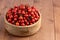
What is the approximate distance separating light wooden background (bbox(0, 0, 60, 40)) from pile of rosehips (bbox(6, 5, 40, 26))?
135 millimetres

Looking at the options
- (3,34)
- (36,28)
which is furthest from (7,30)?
(36,28)

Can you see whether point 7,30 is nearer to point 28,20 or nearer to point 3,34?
point 3,34

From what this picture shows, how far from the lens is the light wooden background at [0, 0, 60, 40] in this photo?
64.6 inches

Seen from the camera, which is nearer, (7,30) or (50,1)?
(7,30)

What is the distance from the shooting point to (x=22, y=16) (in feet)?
5.32

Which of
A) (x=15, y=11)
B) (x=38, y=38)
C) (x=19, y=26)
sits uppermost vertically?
(x=15, y=11)

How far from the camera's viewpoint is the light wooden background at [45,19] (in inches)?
64.6

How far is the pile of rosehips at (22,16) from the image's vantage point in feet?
5.23

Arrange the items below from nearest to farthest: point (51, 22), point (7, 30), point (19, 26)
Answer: point (19, 26) < point (7, 30) < point (51, 22)

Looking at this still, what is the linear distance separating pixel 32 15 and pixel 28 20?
0.20 feet

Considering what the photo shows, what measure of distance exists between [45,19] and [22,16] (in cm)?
29

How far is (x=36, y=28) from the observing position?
1640mm

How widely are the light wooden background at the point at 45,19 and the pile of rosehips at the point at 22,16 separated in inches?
5.3

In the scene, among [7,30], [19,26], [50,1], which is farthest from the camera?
[50,1]
